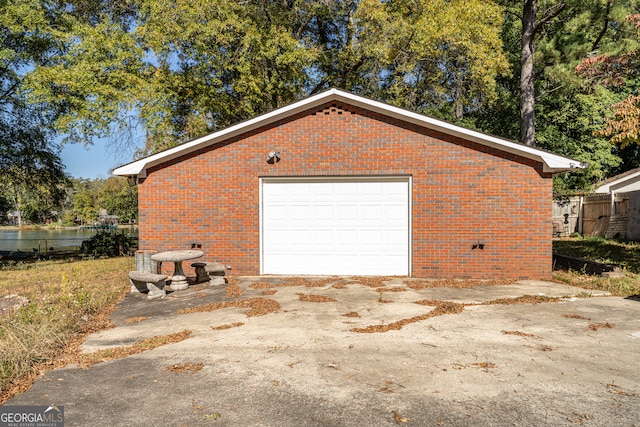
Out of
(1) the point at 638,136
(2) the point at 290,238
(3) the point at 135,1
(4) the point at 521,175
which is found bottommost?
(2) the point at 290,238

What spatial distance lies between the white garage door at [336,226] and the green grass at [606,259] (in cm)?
390

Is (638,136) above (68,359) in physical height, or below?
above

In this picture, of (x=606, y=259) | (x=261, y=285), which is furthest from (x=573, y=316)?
(x=606, y=259)

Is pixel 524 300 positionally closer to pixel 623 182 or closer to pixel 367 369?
pixel 367 369

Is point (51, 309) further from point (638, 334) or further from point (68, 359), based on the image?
point (638, 334)

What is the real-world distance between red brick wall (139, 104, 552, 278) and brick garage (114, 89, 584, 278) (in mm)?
24

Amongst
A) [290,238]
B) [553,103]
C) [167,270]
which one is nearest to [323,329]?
[290,238]

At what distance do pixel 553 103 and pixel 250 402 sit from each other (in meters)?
27.0

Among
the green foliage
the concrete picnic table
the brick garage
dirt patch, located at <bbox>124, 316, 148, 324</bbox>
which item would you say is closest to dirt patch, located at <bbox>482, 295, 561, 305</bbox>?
the brick garage

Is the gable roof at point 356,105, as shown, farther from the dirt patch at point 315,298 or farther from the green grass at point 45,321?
the dirt patch at point 315,298

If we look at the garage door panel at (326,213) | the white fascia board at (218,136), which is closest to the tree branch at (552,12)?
the white fascia board at (218,136)

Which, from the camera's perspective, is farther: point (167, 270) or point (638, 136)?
point (167, 270)

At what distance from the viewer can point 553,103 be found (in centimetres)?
2472
